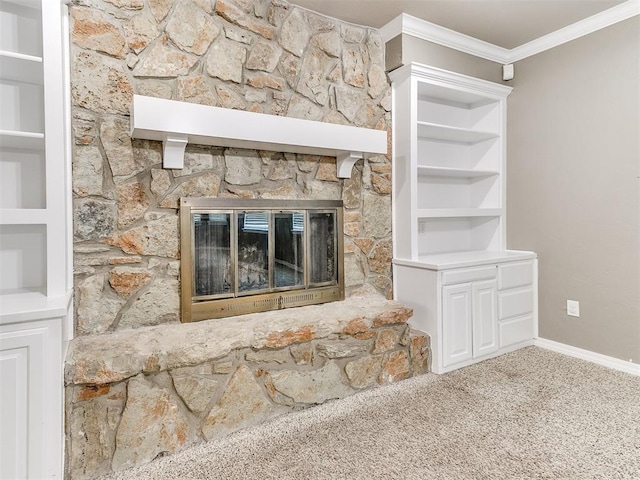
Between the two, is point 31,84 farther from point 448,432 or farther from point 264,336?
point 448,432

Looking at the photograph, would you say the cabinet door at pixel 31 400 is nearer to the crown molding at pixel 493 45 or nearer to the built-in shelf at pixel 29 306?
the built-in shelf at pixel 29 306

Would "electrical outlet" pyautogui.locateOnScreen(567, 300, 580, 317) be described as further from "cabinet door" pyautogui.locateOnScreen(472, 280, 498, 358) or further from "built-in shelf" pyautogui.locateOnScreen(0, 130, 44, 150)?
"built-in shelf" pyautogui.locateOnScreen(0, 130, 44, 150)

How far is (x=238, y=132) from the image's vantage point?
2176 mm

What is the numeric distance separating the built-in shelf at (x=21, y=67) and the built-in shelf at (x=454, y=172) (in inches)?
94.9

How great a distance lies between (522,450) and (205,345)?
5.25 ft

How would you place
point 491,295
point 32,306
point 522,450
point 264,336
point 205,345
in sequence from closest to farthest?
1. point 32,306
2. point 522,450
3. point 205,345
4. point 264,336
5. point 491,295

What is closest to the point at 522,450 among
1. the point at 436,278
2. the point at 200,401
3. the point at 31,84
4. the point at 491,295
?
the point at 436,278

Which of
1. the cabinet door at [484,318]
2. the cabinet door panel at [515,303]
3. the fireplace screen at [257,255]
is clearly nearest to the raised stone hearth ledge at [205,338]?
the fireplace screen at [257,255]

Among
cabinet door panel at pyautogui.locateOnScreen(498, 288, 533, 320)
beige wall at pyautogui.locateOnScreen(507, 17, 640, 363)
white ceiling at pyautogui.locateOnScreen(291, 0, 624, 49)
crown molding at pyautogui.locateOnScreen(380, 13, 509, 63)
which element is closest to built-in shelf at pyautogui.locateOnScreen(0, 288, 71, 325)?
white ceiling at pyautogui.locateOnScreen(291, 0, 624, 49)

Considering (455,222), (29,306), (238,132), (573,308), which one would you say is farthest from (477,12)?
(29,306)

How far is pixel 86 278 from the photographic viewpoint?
6.70 feet

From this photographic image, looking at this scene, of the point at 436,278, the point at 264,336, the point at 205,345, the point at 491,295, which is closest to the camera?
the point at 205,345

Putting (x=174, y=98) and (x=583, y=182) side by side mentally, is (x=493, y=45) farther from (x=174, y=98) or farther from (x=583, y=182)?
(x=174, y=98)

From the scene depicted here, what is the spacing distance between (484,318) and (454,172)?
1.20 m
